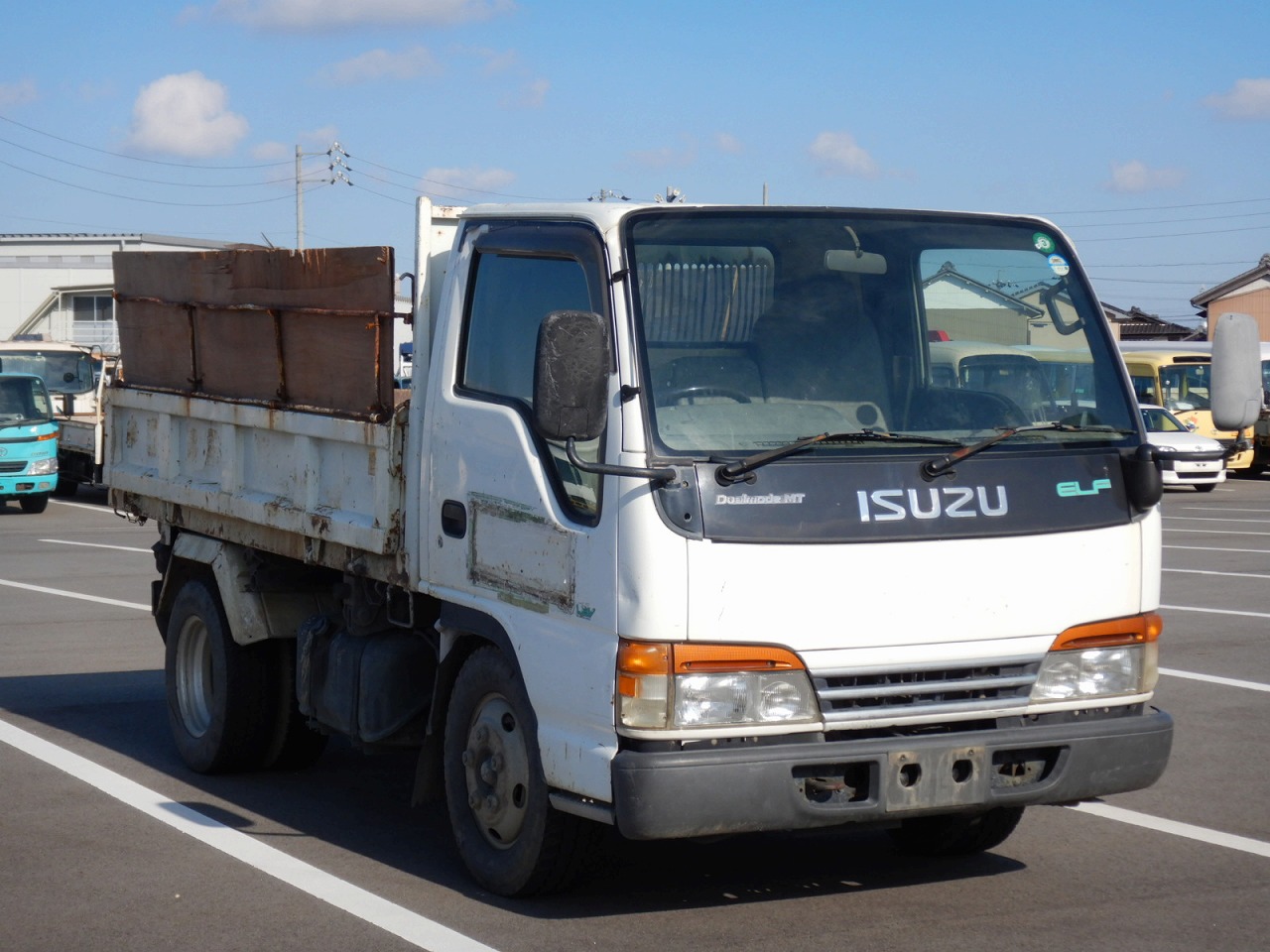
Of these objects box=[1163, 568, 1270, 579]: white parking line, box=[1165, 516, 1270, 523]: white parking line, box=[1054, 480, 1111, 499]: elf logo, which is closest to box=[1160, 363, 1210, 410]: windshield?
box=[1165, 516, 1270, 523]: white parking line

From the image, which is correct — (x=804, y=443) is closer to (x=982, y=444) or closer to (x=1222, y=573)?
(x=982, y=444)

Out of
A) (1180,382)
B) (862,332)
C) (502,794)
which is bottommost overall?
(502,794)

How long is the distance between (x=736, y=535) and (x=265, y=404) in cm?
309

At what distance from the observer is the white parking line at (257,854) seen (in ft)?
16.9

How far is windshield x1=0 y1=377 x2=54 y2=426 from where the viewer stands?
24828mm

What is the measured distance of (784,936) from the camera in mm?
5105

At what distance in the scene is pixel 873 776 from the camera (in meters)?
4.87

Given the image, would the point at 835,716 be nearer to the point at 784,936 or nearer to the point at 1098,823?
the point at 784,936

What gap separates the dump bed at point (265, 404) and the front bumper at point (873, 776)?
1792 mm

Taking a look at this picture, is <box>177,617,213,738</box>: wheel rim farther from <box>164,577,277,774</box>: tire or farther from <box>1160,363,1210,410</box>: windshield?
<box>1160,363,1210,410</box>: windshield

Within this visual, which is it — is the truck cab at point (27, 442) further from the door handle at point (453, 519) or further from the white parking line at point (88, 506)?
the door handle at point (453, 519)

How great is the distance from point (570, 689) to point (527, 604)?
0.39 m

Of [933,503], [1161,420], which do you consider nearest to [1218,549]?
[1161,420]

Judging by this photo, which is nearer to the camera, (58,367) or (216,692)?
(216,692)
